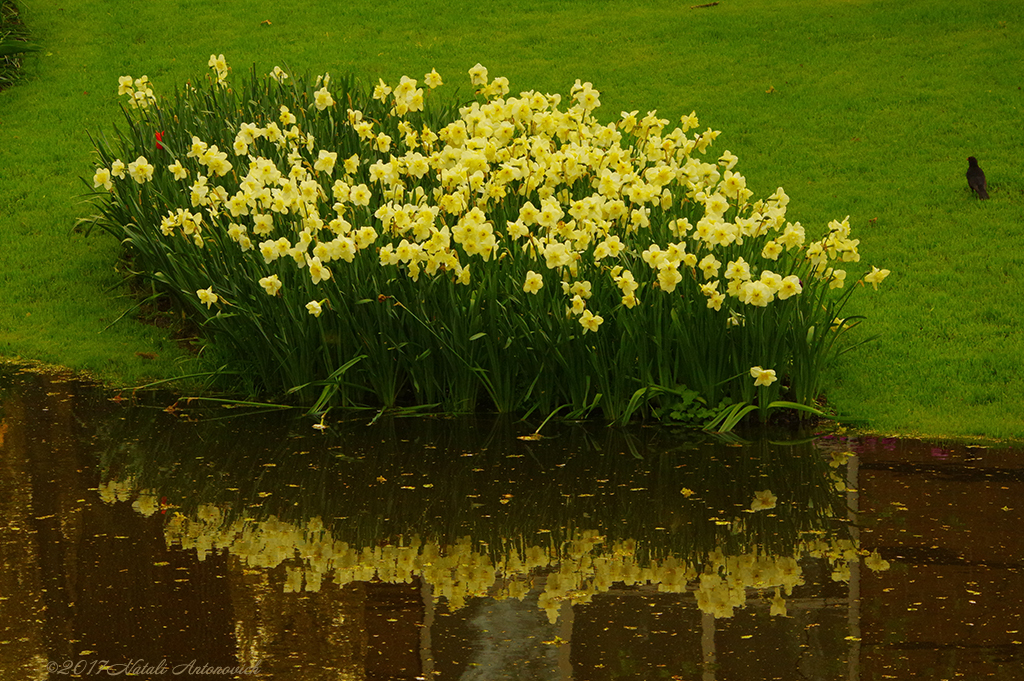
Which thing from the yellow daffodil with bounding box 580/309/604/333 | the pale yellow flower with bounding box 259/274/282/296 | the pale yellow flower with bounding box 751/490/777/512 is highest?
the pale yellow flower with bounding box 259/274/282/296

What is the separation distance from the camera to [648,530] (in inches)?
170

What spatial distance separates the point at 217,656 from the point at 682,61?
10.9 m

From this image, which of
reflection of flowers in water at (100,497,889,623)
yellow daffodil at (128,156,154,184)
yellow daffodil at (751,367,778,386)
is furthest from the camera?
yellow daffodil at (128,156,154,184)

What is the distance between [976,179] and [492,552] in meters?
6.37

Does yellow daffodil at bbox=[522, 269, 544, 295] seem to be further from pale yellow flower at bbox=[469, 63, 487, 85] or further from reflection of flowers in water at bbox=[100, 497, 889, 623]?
pale yellow flower at bbox=[469, 63, 487, 85]

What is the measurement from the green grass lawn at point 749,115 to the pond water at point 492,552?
3.46ft

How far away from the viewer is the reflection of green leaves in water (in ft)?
13.0

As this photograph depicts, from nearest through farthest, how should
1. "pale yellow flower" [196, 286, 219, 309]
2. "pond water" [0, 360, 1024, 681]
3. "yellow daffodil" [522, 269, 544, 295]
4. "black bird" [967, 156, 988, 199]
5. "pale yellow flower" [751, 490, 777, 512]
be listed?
"pond water" [0, 360, 1024, 681], "pale yellow flower" [751, 490, 777, 512], "yellow daffodil" [522, 269, 544, 295], "pale yellow flower" [196, 286, 219, 309], "black bird" [967, 156, 988, 199]

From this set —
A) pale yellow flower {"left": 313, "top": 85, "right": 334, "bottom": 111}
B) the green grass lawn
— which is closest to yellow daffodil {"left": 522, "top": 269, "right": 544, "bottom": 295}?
the green grass lawn

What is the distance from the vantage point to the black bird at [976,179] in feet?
29.1

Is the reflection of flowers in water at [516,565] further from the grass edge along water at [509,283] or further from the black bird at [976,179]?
the black bird at [976,179]

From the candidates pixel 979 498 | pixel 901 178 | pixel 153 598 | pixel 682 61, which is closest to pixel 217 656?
pixel 153 598

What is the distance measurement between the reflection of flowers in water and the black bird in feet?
18.5

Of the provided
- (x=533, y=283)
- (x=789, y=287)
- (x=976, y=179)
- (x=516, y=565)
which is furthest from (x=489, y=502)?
(x=976, y=179)
